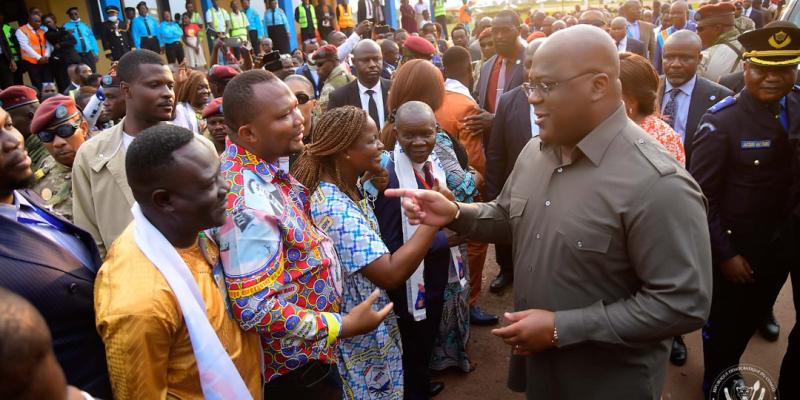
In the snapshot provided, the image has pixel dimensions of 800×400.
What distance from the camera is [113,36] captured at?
12633mm

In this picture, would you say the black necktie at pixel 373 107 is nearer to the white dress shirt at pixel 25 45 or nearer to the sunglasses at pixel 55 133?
the sunglasses at pixel 55 133

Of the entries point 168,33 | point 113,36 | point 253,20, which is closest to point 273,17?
point 253,20

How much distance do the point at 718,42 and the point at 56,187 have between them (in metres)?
6.76

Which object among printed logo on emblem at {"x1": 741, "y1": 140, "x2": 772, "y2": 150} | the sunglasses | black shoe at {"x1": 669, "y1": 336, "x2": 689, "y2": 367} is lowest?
black shoe at {"x1": 669, "y1": 336, "x2": 689, "y2": 367}

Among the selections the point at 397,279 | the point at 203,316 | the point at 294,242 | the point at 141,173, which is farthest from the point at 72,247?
the point at 397,279

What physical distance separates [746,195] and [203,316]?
309 cm

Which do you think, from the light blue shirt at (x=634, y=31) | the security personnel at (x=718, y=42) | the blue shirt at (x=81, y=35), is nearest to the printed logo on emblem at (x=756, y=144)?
the security personnel at (x=718, y=42)

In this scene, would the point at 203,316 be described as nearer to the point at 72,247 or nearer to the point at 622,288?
the point at 72,247

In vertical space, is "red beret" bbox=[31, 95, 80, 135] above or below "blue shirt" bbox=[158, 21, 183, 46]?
above

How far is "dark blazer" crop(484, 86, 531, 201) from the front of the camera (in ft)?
13.6

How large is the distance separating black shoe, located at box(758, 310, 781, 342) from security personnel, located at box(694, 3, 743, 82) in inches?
116

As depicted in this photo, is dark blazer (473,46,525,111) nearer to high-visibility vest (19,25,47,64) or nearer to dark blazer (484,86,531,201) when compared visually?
dark blazer (484,86,531,201)

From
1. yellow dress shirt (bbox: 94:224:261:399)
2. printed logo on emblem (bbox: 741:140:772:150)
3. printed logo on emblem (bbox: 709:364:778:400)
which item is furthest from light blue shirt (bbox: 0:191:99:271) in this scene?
printed logo on emblem (bbox: 709:364:778:400)

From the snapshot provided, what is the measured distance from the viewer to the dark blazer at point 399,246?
9.86 feet
